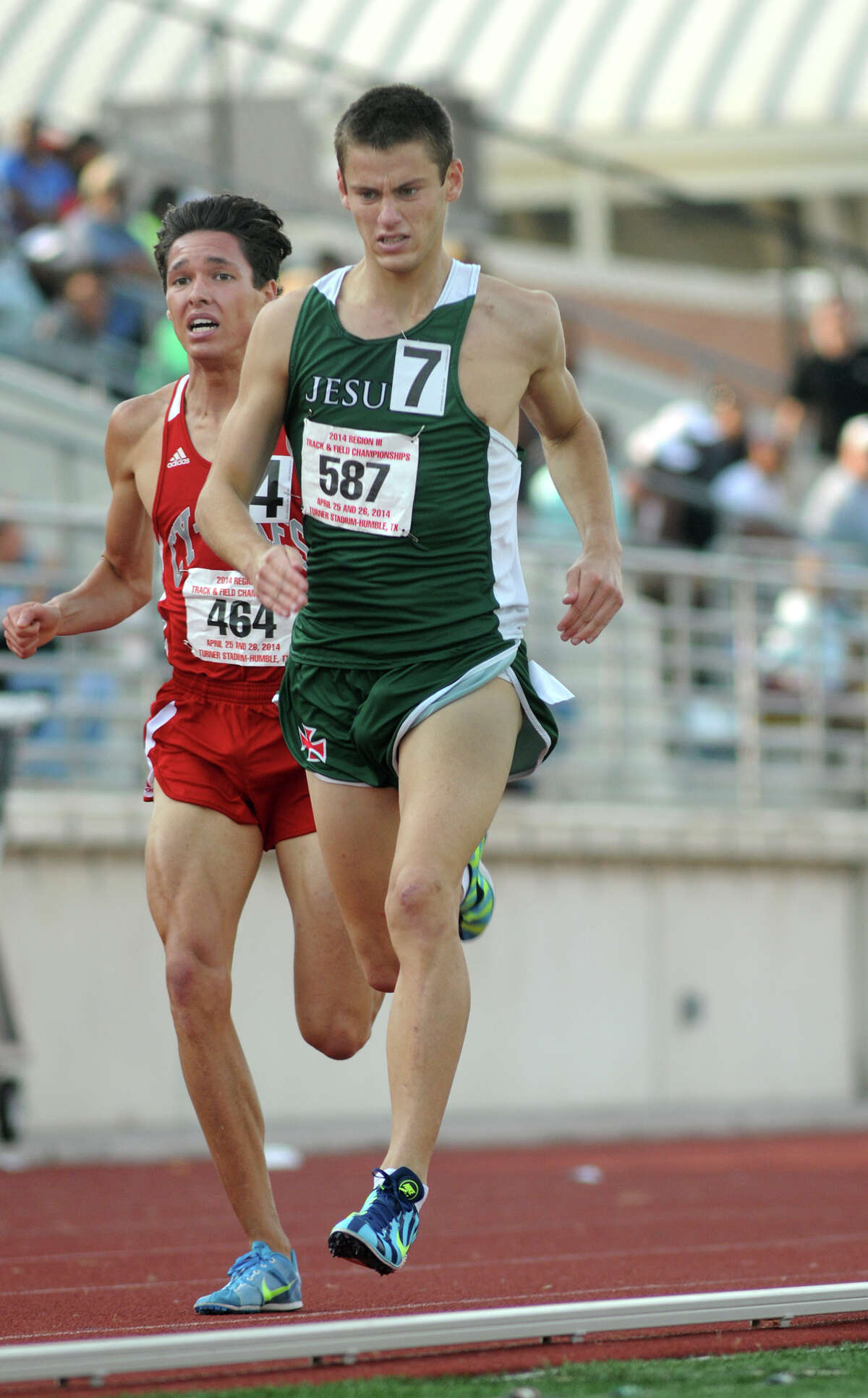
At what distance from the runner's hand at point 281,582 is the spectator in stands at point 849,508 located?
11596 mm

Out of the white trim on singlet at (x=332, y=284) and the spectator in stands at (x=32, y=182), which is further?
the spectator in stands at (x=32, y=182)

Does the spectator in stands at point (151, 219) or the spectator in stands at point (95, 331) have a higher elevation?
the spectator in stands at point (151, 219)

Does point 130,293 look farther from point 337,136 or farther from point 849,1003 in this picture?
point 337,136

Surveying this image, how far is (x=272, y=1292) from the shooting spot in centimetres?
514

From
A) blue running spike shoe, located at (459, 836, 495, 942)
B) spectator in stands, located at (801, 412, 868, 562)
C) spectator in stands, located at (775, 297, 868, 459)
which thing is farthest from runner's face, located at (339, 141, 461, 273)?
spectator in stands, located at (775, 297, 868, 459)

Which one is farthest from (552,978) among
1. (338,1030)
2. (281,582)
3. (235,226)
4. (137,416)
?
(281,582)

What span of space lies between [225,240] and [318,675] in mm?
1177

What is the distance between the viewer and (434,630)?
4965mm

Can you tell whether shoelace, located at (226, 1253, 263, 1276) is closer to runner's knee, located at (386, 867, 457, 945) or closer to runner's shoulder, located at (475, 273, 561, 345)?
runner's knee, located at (386, 867, 457, 945)

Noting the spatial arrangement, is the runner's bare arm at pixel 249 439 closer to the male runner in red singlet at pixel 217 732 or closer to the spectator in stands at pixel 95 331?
the male runner in red singlet at pixel 217 732

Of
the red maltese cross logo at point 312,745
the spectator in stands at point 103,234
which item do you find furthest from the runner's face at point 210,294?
the spectator in stands at point 103,234

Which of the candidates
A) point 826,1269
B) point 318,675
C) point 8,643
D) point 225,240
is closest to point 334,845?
point 318,675

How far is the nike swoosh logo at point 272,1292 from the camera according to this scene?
5.12 m

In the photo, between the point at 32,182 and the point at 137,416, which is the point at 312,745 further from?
the point at 32,182
